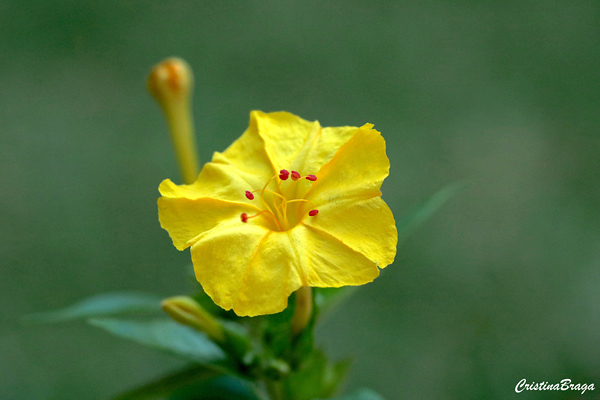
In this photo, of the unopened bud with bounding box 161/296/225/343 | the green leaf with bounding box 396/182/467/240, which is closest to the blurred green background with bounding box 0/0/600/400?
the green leaf with bounding box 396/182/467/240

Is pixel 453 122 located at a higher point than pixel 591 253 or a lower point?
higher

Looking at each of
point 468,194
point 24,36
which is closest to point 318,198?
point 468,194

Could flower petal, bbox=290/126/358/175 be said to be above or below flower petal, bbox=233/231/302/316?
above

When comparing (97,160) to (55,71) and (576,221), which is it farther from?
(576,221)

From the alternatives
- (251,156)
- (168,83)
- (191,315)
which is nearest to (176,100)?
(168,83)

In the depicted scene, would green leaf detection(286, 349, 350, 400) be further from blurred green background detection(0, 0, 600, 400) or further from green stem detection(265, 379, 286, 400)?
blurred green background detection(0, 0, 600, 400)

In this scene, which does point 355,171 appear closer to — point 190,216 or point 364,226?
point 364,226

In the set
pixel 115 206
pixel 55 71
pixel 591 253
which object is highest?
pixel 55 71

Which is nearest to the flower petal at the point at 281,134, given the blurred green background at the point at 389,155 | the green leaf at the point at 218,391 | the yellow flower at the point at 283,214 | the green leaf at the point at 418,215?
the yellow flower at the point at 283,214
